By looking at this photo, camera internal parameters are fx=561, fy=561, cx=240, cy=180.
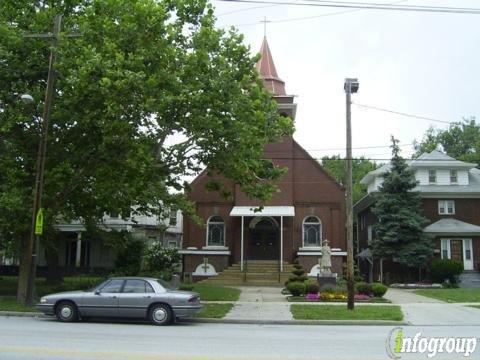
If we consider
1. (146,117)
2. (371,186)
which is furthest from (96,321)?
(371,186)

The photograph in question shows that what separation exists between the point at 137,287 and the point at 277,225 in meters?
22.0

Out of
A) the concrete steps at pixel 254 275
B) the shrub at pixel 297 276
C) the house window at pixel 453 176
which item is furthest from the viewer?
the house window at pixel 453 176

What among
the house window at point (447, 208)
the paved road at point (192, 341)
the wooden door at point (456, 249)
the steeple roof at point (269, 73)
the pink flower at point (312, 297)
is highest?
the steeple roof at point (269, 73)

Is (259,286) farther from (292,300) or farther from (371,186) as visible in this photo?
(371,186)

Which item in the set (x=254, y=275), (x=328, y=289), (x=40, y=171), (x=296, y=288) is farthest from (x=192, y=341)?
(x=254, y=275)

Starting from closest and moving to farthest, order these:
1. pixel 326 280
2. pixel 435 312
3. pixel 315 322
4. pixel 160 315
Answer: pixel 160 315 → pixel 315 322 → pixel 435 312 → pixel 326 280

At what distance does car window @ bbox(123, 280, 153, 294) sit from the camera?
1614cm

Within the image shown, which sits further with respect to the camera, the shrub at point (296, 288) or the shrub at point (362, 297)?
the shrub at point (296, 288)

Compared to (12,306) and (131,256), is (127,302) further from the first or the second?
(131,256)

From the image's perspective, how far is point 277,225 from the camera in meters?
37.6

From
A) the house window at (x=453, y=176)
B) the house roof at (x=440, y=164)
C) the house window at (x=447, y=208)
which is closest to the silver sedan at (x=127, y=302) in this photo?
the house window at (x=447, y=208)

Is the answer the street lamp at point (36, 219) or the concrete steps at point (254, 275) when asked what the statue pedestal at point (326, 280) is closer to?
the concrete steps at point (254, 275)

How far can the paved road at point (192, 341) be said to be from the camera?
1012 centimetres

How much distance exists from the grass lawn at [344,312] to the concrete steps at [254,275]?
1310cm
